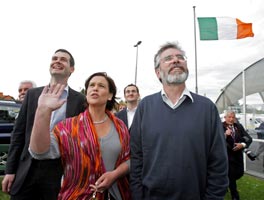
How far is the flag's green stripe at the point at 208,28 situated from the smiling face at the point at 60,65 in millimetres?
8504

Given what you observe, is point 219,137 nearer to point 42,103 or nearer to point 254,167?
point 42,103

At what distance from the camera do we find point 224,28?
1016 centimetres

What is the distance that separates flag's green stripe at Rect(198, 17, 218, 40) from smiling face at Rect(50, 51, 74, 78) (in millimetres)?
8504

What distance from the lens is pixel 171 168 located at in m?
1.84

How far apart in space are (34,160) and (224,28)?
9.63 meters

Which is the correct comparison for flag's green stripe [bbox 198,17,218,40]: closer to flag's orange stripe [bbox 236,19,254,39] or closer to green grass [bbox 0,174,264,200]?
flag's orange stripe [bbox 236,19,254,39]

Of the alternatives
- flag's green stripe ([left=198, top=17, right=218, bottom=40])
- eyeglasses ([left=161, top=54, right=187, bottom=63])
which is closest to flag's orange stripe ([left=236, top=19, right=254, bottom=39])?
flag's green stripe ([left=198, top=17, right=218, bottom=40])

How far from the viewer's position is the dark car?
498cm

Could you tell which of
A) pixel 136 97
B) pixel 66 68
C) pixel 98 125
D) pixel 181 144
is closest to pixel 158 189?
pixel 181 144

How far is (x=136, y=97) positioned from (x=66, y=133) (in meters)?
2.91

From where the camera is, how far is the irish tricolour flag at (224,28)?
10.1 metres

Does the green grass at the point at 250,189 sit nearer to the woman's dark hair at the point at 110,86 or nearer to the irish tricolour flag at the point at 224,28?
the woman's dark hair at the point at 110,86

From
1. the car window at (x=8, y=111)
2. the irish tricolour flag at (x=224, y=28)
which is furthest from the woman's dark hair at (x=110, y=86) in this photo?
the irish tricolour flag at (x=224, y=28)

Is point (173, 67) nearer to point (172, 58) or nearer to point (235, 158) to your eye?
point (172, 58)
